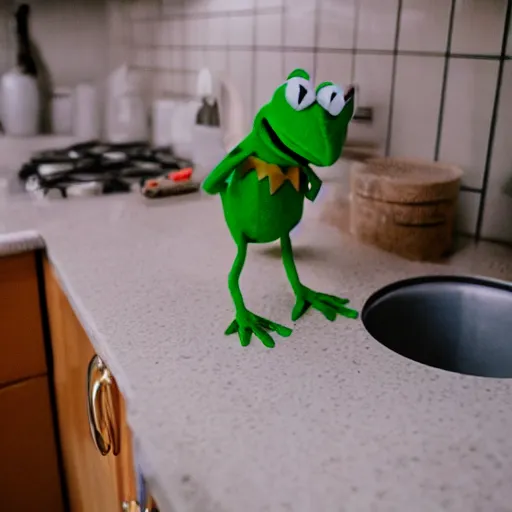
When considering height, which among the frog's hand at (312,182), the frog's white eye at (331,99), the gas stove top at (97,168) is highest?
the frog's white eye at (331,99)

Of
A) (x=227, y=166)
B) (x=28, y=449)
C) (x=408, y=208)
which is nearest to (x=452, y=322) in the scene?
(x=408, y=208)

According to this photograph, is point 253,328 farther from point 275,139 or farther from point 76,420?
point 76,420

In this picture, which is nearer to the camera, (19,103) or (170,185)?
(170,185)

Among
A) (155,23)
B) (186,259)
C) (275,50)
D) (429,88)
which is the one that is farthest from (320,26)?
(155,23)

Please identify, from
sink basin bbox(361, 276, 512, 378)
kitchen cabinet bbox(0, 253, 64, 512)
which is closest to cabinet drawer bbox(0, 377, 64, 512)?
kitchen cabinet bbox(0, 253, 64, 512)

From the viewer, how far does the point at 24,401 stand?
1.05m

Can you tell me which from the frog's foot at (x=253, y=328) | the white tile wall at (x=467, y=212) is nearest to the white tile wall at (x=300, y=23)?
the white tile wall at (x=467, y=212)

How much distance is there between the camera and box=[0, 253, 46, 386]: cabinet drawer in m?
0.99

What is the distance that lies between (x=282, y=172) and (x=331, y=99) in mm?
115

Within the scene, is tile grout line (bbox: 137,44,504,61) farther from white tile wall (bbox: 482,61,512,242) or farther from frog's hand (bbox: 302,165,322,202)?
frog's hand (bbox: 302,165,322,202)

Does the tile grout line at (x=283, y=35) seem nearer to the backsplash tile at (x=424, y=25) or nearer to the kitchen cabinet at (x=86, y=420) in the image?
the backsplash tile at (x=424, y=25)

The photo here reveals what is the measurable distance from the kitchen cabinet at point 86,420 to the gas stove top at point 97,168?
334 millimetres

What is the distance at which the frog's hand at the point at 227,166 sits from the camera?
67 centimetres

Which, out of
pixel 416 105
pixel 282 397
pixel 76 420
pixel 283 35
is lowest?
pixel 76 420
